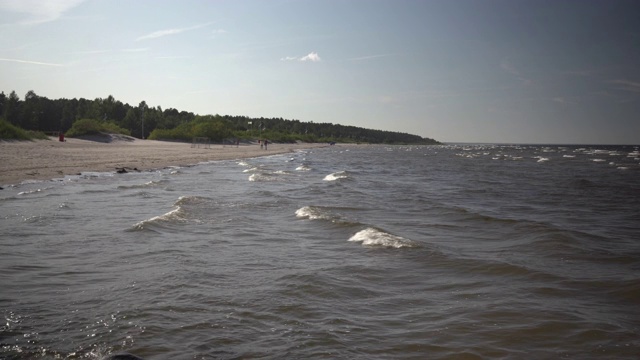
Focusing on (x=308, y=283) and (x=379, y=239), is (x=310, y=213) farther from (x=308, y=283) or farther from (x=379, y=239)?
(x=308, y=283)

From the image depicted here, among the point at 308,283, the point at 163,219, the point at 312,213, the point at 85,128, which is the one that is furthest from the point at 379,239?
the point at 85,128

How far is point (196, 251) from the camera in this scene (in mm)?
8578

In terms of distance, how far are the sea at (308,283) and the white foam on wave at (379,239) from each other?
7cm

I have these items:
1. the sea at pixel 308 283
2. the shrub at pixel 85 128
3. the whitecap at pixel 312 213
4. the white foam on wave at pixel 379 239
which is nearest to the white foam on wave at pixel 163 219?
the sea at pixel 308 283

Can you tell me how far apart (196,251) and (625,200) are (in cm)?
1911

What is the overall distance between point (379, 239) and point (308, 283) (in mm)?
3594

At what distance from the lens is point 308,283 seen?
666cm

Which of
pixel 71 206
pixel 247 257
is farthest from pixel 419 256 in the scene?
pixel 71 206

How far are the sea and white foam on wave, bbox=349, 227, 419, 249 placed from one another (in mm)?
67

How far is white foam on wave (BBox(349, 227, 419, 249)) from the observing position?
9.47m

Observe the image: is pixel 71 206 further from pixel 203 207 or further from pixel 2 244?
pixel 2 244

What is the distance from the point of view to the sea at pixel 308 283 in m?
4.57

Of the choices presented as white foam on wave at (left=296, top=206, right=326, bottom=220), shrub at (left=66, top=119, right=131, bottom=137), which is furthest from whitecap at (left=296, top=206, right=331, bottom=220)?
shrub at (left=66, top=119, right=131, bottom=137)

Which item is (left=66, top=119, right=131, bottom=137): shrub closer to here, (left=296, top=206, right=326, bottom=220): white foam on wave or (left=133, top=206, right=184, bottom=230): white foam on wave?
(left=133, top=206, right=184, bottom=230): white foam on wave
